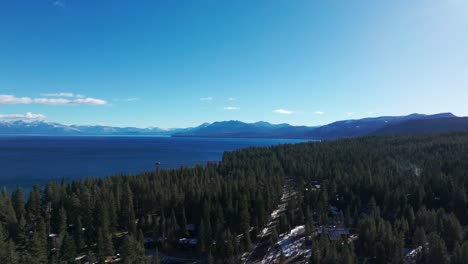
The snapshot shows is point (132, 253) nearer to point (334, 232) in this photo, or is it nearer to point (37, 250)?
point (37, 250)

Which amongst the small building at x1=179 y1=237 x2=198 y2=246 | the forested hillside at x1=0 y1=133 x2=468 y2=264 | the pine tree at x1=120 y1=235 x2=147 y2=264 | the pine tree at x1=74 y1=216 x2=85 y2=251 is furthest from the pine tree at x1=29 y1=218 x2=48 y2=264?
the small building at x1=179 y1=237 x2=198 y2=246

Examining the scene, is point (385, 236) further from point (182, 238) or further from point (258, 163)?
point (258, 163)

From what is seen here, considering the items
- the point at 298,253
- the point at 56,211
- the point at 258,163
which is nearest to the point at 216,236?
the point at 298,253

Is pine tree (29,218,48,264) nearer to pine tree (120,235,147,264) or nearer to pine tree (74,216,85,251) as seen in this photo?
pine tree (74,216,85,251)

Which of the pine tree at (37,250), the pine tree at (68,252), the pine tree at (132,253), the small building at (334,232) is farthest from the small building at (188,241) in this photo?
the small building at (334,232)

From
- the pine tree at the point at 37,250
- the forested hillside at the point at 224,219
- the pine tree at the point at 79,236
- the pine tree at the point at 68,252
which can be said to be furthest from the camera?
the pine tree at the point at 79,236

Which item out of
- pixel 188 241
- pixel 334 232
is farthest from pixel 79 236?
→ pixel 334 232

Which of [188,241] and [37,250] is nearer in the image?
[37,250]

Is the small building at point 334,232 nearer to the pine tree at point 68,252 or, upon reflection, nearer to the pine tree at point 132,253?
the pine tree at point 132,253
